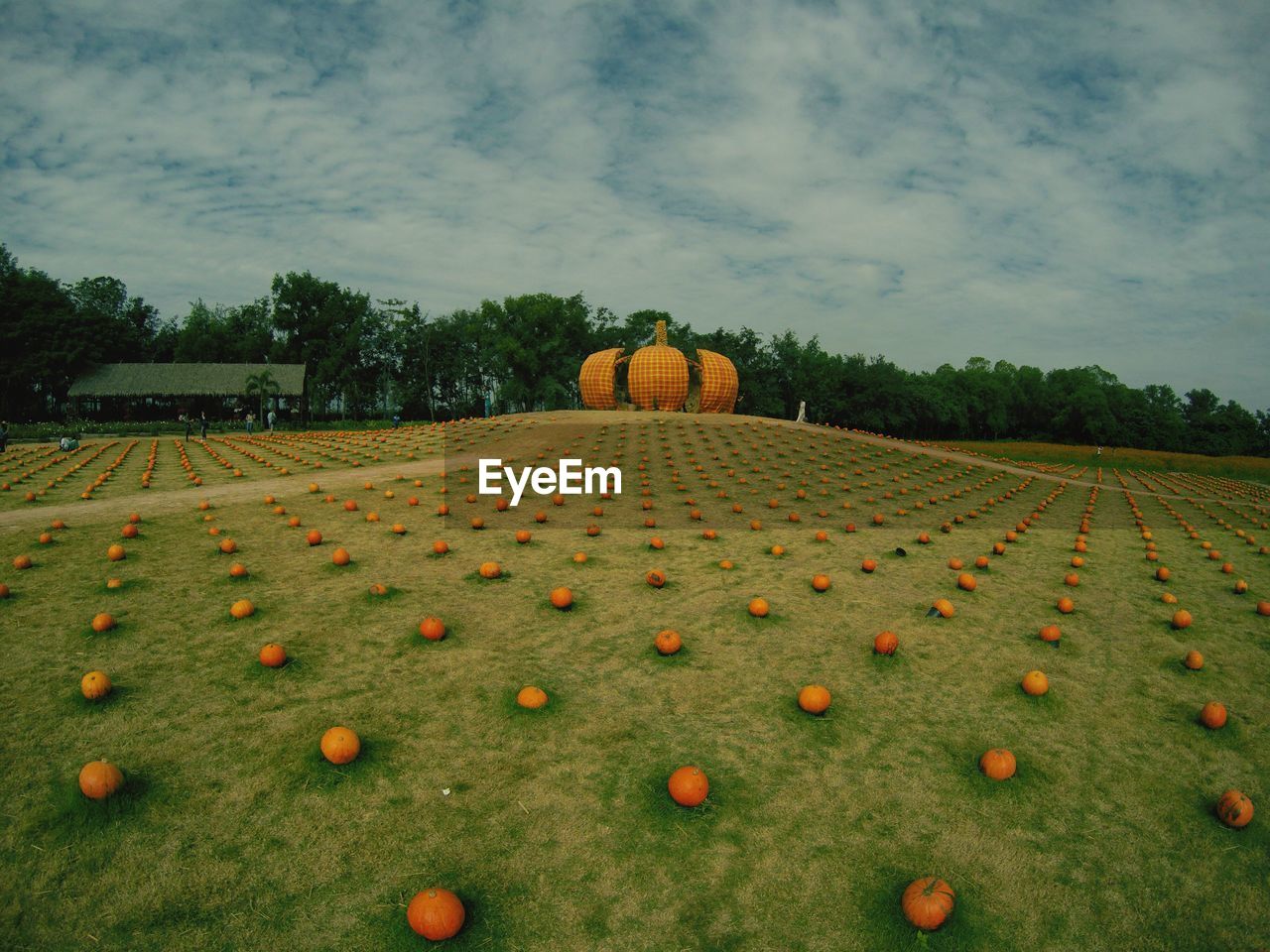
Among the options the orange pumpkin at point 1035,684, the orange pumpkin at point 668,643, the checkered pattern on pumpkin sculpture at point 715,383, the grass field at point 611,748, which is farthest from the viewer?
the checkered pattern on pumpkin sculpture at point 715,383

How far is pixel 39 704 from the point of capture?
4.56 metres

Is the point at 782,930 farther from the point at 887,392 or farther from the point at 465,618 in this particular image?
the point at 887,392

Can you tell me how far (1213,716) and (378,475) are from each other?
14012mm

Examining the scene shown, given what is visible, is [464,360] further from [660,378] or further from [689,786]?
[689,786]

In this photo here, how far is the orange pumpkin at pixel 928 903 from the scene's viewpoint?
3.06 m

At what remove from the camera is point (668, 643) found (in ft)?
18.6

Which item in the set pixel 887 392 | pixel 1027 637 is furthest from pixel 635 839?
pixel 887 392

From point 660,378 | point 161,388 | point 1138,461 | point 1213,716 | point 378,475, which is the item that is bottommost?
point 1213,716

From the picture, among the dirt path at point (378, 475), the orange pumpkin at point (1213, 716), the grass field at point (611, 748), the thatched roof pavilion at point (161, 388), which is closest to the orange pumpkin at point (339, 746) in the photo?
the grass field at point (611, 748)

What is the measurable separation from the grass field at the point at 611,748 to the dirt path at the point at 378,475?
80 cm

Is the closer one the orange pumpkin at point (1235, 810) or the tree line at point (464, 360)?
the orange pumpkin at point (1235, 810)

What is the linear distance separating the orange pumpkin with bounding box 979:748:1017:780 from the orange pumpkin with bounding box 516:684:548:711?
3.08 metres

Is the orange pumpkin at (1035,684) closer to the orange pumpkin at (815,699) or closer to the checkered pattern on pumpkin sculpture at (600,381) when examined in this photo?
the orange pumpkin at (815,699)

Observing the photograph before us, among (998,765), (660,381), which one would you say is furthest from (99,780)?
A: (660,381)
